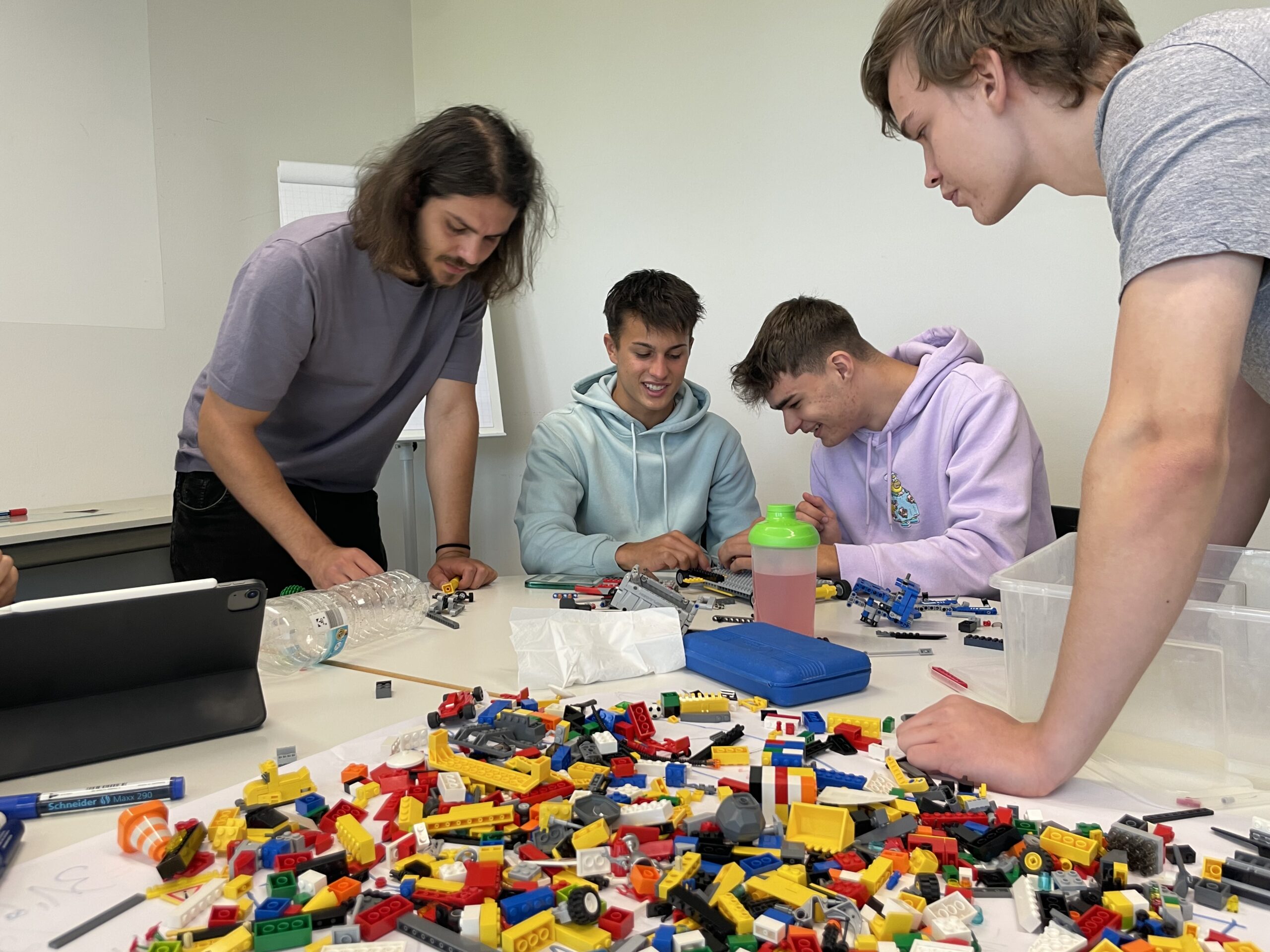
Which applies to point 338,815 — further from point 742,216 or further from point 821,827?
point 742,216

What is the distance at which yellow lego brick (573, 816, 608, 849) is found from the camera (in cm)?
73

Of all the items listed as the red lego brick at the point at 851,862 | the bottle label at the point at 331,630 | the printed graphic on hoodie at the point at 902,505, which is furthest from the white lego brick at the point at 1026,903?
the printed graphic on hoodie at the point at 902,505

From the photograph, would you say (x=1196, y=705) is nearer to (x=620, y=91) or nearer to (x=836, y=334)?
(x=836, y=334)

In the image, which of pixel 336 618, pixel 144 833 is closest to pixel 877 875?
pixel 144 833

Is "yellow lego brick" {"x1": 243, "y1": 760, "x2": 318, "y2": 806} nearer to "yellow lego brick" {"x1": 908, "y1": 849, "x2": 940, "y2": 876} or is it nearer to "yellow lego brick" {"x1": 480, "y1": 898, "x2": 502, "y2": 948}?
"yellow lego brick" {"x1": 480, "y1": 898, "x2": 502, "y2": 948}

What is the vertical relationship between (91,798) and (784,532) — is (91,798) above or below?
below

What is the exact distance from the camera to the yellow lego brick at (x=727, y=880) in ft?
2.15

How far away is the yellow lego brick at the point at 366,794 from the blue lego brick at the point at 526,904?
0.23 metres

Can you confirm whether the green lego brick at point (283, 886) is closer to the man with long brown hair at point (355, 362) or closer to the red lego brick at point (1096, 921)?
the red lego brick at point (1096, 921)

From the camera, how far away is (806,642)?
47.5 inches

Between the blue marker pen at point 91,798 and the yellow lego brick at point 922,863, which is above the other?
the yellow lego brick at point 922,863

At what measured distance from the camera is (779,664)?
3.66 ft

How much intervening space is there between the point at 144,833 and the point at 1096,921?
0.74 metres

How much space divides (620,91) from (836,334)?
70.4 inches
